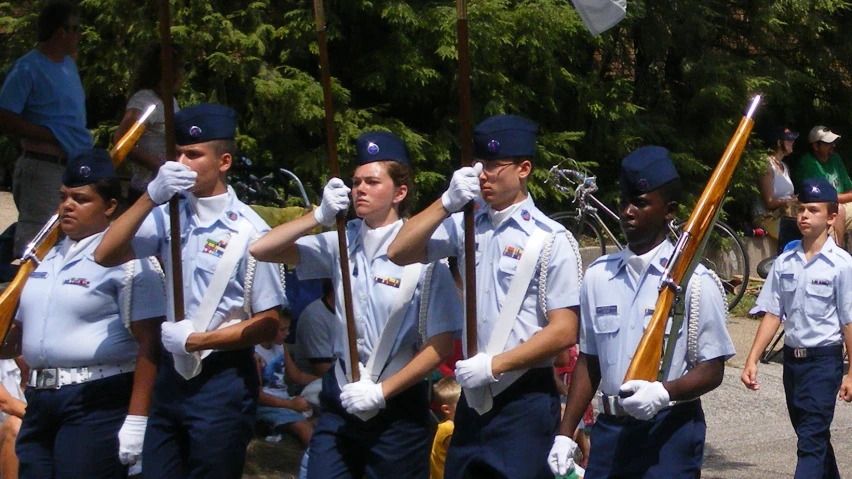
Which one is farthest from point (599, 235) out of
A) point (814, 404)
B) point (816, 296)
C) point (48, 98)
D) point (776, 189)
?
point (48, 98)

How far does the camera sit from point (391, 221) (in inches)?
191

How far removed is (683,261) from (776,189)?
8.82 metres

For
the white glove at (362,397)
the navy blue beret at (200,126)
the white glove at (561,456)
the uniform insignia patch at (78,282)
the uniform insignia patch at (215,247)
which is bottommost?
the white glove at (561,456)

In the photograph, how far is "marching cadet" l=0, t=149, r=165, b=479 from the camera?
4816 mm

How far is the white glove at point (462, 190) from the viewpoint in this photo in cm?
427

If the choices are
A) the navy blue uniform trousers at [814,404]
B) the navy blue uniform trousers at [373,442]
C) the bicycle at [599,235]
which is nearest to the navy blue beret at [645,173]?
the navy blue uniform trousers at [373,442]

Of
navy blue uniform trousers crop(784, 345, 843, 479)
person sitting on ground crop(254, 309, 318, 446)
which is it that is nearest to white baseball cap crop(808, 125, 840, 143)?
navy blue uniform trousers crop(784, 345, 843, 479)

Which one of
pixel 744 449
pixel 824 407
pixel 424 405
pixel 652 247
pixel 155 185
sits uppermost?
pixel 155 185

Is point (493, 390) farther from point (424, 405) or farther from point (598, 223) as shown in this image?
point (598, 223)

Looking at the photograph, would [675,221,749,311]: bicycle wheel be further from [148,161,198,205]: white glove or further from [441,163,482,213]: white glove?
[148,161,198,205]: white glove

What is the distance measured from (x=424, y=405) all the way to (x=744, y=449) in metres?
3.94

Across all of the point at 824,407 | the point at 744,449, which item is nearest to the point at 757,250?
the point at 744,449

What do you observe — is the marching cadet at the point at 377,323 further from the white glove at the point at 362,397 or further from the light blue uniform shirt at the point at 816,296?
the light blue uniform shirt at the point at 816,296

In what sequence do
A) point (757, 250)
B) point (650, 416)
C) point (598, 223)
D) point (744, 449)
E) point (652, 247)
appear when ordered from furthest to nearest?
point (757, 250), point (598, 223), point (744, 449), point (652, 247), point (650, 416)
